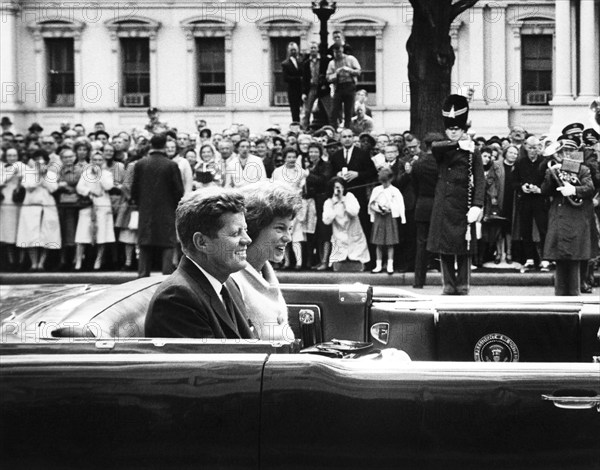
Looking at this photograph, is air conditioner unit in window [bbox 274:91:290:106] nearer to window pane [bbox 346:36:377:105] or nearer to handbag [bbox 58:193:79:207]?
window pane [bbox 346:36:377:105]

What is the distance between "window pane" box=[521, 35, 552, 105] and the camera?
44500 mm

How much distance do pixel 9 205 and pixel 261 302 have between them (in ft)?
41.3

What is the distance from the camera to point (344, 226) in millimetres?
16984

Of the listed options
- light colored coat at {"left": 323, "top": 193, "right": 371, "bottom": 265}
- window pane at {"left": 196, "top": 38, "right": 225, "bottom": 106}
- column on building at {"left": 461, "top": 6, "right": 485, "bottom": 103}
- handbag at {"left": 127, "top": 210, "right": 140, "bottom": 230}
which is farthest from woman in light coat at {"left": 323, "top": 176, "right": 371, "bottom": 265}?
window pane at {"left": 196, "top": 38, "right": 225, "bottom": 106}

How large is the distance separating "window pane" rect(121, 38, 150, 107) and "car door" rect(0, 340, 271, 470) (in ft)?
141

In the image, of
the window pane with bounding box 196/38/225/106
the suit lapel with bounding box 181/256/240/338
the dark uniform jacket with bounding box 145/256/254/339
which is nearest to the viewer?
the dark uniform jacket with bounding box 145/256/254/339

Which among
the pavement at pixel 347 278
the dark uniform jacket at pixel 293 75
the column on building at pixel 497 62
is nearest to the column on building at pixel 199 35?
the column on building at pixel 497 62

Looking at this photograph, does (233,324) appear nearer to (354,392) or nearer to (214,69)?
(354,392)

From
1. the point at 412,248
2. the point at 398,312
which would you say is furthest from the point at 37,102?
the point at 398,312

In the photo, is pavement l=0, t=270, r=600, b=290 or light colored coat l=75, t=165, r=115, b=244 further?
light colored coat l=75, t=165, r=115, b=244

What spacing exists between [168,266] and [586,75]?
1066 inches

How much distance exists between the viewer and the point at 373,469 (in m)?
3.89

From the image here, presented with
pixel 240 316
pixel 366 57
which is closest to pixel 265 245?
pixel 240 316

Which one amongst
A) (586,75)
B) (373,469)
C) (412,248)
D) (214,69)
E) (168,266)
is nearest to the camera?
(373,469)
